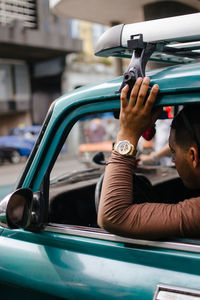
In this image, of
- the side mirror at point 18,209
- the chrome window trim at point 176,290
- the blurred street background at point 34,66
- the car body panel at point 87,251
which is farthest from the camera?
the blurred street background at point 34,66

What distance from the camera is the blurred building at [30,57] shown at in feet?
72.1

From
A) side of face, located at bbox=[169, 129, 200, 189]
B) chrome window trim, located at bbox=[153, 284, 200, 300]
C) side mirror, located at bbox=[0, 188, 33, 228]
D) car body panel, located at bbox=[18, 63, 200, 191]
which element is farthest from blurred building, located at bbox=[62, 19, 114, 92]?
chrome window trim, located at bbox=[153, 284, 200, 300]

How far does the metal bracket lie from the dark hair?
21 cm

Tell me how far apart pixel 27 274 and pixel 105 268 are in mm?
341

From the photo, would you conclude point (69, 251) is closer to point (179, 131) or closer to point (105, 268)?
point (105, 268)

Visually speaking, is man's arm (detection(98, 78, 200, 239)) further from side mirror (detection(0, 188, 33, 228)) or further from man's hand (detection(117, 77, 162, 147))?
side mirror (detection(0, 188, 33, 228))

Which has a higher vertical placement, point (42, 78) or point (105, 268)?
point (42, 78)

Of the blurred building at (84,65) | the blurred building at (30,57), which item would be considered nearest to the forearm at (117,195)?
the blurred building at (30,57)

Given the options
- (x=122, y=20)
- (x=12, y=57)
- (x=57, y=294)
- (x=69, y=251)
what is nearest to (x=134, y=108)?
(x=69, y=251)

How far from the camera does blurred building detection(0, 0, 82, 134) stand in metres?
22.0

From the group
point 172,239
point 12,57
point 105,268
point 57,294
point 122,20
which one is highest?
point 12,57

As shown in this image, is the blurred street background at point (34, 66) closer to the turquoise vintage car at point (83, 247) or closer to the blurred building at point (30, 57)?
the blurred building at point (30, 57)

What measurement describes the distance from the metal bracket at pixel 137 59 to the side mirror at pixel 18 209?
59cm

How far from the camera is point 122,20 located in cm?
529
